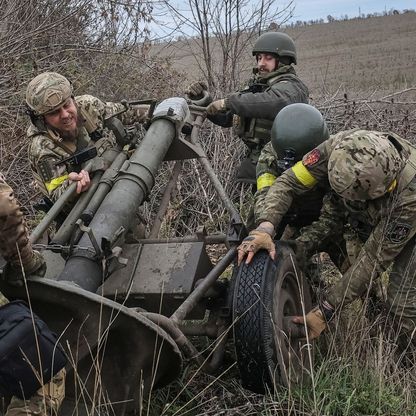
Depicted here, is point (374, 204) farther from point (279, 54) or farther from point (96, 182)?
point (279, 54)

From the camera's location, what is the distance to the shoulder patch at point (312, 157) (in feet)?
13.0

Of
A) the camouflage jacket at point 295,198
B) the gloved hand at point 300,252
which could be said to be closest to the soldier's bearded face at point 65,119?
the camouflage jacket at point 295,198

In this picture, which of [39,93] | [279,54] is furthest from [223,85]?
[39,93]

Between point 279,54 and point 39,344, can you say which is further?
point 279,54

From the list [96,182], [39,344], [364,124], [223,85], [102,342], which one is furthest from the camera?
[223,85]

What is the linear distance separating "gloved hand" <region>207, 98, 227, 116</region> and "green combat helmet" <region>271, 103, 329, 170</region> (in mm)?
1194

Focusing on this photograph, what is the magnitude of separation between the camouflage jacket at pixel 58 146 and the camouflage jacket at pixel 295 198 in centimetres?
111

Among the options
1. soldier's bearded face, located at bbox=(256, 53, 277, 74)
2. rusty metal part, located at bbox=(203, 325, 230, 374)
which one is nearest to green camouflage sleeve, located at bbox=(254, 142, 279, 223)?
rusty metal part, located at bbox=(203, 325, 230, 374)

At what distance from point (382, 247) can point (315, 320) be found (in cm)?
57

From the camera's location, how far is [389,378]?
3.48m

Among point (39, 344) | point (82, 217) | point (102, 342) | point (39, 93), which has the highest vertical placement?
point (39, 93)

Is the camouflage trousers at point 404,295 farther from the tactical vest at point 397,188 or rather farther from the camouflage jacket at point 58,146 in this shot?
the camouflage jacket at point 58,146

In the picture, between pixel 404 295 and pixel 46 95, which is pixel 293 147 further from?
pixel 46 95

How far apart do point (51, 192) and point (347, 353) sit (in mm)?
2161
